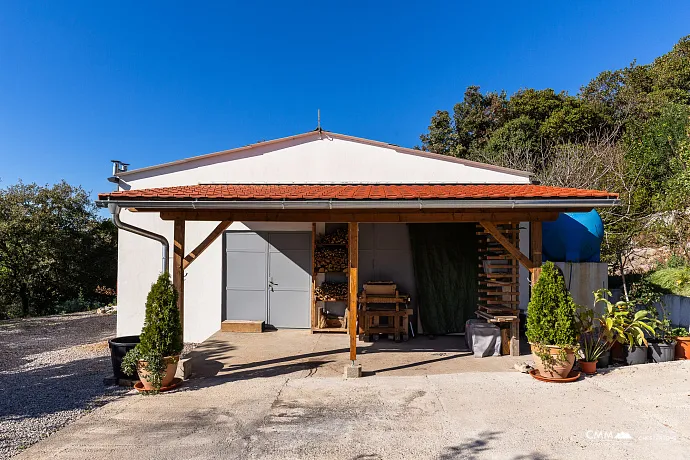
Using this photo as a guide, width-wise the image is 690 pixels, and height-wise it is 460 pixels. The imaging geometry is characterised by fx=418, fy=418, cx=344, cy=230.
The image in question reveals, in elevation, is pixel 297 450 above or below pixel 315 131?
below

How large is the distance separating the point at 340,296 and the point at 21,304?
1282cm

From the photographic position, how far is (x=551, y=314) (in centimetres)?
525

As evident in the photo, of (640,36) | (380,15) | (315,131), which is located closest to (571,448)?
(315,131)

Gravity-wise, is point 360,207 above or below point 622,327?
above

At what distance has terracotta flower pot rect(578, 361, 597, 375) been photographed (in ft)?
18.1

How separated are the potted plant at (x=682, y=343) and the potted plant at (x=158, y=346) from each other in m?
7.05

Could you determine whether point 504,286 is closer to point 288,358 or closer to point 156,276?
point 288,358

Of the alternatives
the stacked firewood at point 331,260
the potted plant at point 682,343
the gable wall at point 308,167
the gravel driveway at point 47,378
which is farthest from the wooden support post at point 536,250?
the gravel driveway at point 47,378

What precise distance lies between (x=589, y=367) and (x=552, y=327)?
917 millimetres

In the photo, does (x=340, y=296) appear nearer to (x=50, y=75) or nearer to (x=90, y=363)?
(x=90, y=363)

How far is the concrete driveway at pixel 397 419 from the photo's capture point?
351 centimetres

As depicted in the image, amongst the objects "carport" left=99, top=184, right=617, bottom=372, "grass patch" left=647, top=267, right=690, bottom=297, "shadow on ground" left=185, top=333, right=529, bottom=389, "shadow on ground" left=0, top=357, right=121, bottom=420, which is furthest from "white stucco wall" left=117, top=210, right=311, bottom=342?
"grass patch" left=647, top=267, right=690, bottom=297

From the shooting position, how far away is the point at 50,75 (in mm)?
10828

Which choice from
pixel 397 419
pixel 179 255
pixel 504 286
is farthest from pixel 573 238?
pixel 179 255
